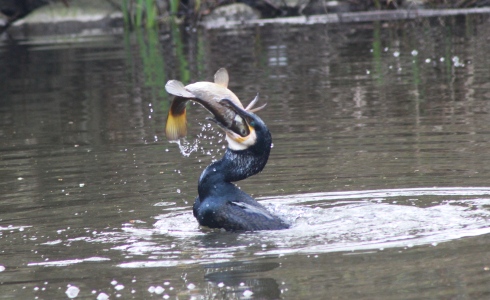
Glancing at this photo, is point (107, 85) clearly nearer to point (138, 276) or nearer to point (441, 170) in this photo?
point (441, 170)

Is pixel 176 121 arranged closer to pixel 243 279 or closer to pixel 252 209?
pixel 252 209

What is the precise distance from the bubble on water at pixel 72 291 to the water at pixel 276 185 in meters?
0.02

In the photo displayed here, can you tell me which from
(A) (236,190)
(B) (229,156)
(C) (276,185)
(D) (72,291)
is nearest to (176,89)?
(B) (229,156)

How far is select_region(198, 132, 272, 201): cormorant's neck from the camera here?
5914 millimetres

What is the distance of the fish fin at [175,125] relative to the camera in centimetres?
580

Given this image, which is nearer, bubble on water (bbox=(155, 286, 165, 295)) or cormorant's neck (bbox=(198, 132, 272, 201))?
bubble on water (bbox=(155, 286, 165, 295))

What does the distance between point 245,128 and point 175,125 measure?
45 centimetres

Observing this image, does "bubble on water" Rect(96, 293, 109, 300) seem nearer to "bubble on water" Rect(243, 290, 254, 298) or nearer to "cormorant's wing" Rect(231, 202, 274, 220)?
"bubble on water" Rect(243, 290, 254, 298)

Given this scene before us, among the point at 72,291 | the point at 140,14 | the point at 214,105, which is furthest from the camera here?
the point at 140,14

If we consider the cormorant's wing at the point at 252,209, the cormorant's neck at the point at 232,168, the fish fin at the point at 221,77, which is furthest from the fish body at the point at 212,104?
the cormorant's wing at the point at 252,209

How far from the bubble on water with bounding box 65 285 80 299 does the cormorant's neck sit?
1.38 metres

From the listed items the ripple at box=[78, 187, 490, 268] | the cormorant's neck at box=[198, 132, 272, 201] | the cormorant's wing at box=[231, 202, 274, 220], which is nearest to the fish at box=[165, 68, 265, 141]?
the cormorant's neck at box=[198, 132, 272, 201]

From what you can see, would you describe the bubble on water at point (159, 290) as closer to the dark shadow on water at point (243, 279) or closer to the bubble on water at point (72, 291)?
the dark shadow on water at point (243, 279)

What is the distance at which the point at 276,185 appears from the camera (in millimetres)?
7328
